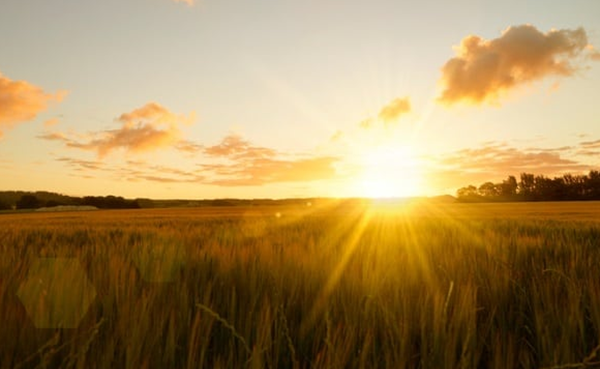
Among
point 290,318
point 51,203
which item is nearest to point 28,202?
point 51,203

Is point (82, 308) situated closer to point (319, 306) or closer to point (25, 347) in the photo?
point (25, 347)

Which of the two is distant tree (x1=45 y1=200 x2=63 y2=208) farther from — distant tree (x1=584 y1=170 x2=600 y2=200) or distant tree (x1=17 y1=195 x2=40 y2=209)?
distant tree (x1=584 y1=170 x2=600 y2=200)

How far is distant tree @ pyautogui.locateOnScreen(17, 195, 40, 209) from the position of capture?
5253 cm

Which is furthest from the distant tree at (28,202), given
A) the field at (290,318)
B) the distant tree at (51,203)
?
the field at (290,318)

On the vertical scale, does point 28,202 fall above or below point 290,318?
above

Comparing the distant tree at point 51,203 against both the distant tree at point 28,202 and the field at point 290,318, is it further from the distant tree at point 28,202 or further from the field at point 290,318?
the field at point 290,318

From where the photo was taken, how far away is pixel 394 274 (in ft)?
7.98

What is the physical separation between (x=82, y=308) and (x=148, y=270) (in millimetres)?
866

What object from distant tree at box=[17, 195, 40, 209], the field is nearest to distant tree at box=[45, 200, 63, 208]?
distant tree at box=[17, 195, 40, 209]

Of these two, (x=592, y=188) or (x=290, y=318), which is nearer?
(x=290, y=318)

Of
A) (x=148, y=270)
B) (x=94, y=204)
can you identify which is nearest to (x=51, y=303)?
(x=148, y=270)

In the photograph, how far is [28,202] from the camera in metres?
53.2

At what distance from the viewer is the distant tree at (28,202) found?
5253cm

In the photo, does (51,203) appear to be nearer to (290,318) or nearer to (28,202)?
(28,202)
